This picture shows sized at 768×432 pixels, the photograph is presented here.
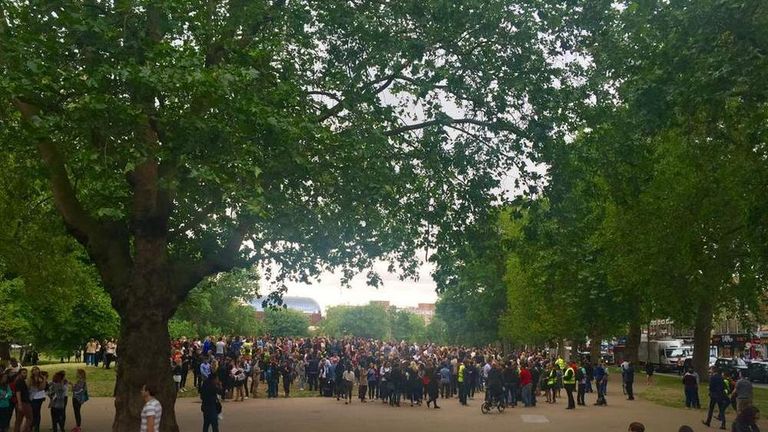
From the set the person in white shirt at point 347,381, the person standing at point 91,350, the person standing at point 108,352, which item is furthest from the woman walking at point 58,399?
the person standing at point 91,350

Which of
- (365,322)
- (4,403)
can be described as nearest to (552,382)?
(4,403)

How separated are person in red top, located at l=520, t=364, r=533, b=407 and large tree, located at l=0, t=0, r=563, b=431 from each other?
402 inches

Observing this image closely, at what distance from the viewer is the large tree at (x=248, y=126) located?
42.4 feet

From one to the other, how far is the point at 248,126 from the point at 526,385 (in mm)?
17931

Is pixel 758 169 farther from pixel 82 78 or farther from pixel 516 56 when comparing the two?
pixel 82 78

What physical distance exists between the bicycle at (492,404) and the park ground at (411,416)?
31cm

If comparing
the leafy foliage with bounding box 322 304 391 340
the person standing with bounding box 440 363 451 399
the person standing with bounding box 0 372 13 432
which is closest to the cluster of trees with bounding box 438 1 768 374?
the person standing with bounding box 440 363 451 399

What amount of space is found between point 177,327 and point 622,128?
4906cm

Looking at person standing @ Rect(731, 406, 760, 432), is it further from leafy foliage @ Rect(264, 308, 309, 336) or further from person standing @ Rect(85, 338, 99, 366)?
leafy foliage @ Rect(264, 308, 309, 336)

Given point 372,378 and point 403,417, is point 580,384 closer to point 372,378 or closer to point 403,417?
point 372,378

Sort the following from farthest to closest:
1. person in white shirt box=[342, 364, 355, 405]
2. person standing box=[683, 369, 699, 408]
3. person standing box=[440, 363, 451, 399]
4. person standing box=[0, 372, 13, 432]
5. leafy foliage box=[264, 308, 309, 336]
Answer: leafy foliage box=[264, 308, 309, 336] < person standing box=[440, 363, 451, 399] < person in white shirt box=[342, 364, 355, 405] < person standing box=[683, 369, 699, 408] < person standing box=[0, 372, 13, 432]

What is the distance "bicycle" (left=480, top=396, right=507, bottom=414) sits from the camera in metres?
25.3

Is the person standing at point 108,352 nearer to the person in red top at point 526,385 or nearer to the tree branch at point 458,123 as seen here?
the person in red top at point 526,385

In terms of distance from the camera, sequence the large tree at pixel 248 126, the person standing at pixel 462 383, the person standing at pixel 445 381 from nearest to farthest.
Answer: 1. the large tree at pixel 248 126
2. the person standing at pixel 462 383
3. the person standing at pixel 445 381
